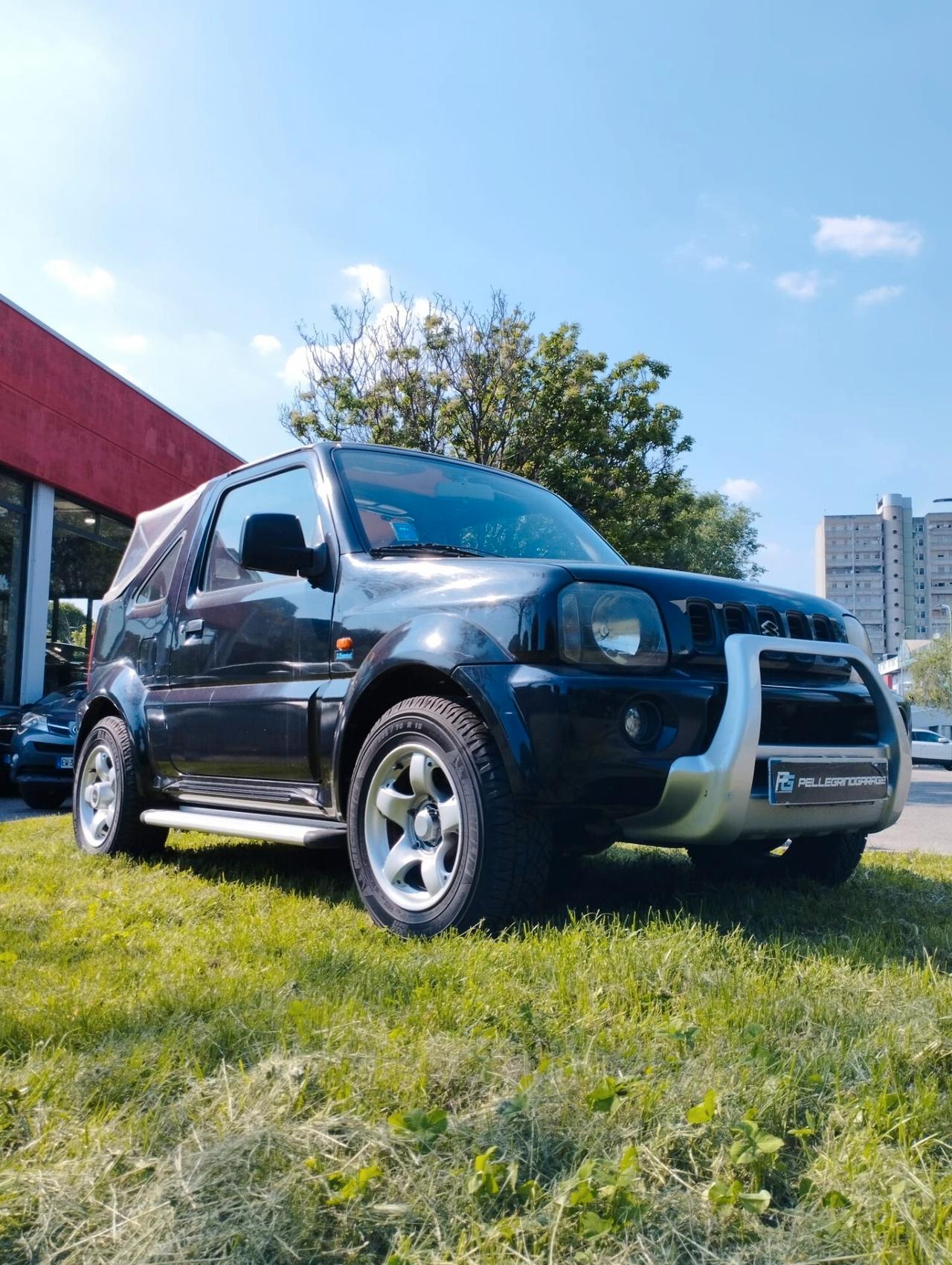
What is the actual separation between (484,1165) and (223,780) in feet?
10.1

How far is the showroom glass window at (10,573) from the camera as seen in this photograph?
1555cm

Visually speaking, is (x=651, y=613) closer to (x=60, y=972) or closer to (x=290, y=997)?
(x=290, y=997)

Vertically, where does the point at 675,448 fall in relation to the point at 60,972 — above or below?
above

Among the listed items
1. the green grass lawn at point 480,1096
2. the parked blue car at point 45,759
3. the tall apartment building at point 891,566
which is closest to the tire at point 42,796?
the parked blue car at point 45,759

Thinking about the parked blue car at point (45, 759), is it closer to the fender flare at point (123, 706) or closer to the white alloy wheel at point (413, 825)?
the fender flare at point (123, 706)

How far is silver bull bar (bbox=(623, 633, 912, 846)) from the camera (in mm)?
3049

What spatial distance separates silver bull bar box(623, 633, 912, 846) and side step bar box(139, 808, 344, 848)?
1.11 meters

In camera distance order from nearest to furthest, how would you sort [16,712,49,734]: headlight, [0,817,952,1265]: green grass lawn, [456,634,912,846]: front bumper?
[0,817,952,1265]: green grass lawn < [456,634,912,846]: front bumper < [16,712,49,734]: headlight

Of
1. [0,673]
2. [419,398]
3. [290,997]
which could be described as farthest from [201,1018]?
[419,398]

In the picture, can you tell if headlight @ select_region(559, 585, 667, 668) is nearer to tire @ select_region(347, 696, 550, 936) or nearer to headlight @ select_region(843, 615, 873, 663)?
tire @ select_region(347, 696, 550, 936)

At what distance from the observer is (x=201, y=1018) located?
2.34 metres

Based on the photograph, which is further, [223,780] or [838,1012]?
[223,780]

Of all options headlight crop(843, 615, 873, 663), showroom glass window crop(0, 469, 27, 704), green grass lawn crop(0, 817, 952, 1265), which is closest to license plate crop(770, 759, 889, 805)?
green grass lawn crop(0, 817, 952, 1265)

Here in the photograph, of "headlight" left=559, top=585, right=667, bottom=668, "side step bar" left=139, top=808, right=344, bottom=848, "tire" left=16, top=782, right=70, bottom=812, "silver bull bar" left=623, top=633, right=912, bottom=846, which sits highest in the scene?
"headlight" left=559, top=585, right=667, bottom=668
